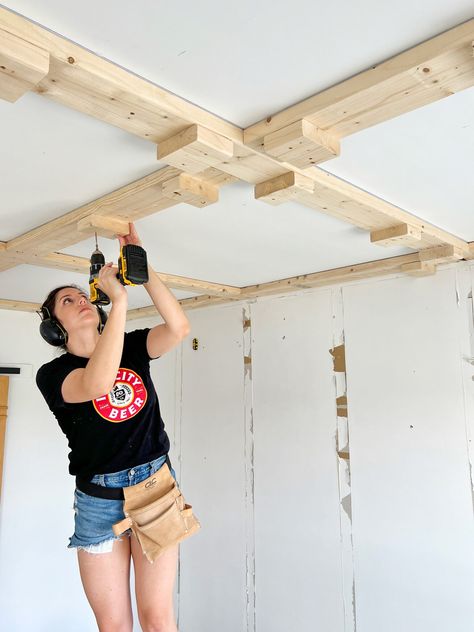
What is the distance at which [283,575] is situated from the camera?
3.39 meters

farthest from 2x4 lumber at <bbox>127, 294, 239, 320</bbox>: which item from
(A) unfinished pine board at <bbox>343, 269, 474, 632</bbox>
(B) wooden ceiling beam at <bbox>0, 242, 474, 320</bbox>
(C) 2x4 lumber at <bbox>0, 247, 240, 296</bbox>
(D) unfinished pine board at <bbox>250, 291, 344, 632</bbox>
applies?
(A) unfinished pine board at <bbox>343, 269, 474, 632</bbox>

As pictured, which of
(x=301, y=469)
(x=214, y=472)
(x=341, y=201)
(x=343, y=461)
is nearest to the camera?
(x=341, y=201)

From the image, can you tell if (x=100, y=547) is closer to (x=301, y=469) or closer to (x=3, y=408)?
(x=301, y=469)

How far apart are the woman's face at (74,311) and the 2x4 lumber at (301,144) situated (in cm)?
84

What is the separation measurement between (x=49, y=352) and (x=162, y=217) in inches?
102

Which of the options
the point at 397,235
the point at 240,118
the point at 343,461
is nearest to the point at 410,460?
the point at 343,461

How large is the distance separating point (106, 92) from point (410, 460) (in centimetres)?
249

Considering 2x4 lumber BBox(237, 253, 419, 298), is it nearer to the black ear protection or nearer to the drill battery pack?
the drill battery pack

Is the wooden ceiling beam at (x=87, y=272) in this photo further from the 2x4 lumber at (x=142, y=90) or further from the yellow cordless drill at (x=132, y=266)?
the 2x4 lumber at (x=142, y=90)

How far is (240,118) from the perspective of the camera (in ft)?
4.76

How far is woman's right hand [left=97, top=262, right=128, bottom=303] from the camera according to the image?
1558 mm

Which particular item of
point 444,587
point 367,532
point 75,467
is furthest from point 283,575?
point 75,467

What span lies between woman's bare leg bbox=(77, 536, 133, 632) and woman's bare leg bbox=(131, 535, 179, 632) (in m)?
0.07

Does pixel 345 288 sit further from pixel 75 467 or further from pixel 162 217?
pixel 75 467
